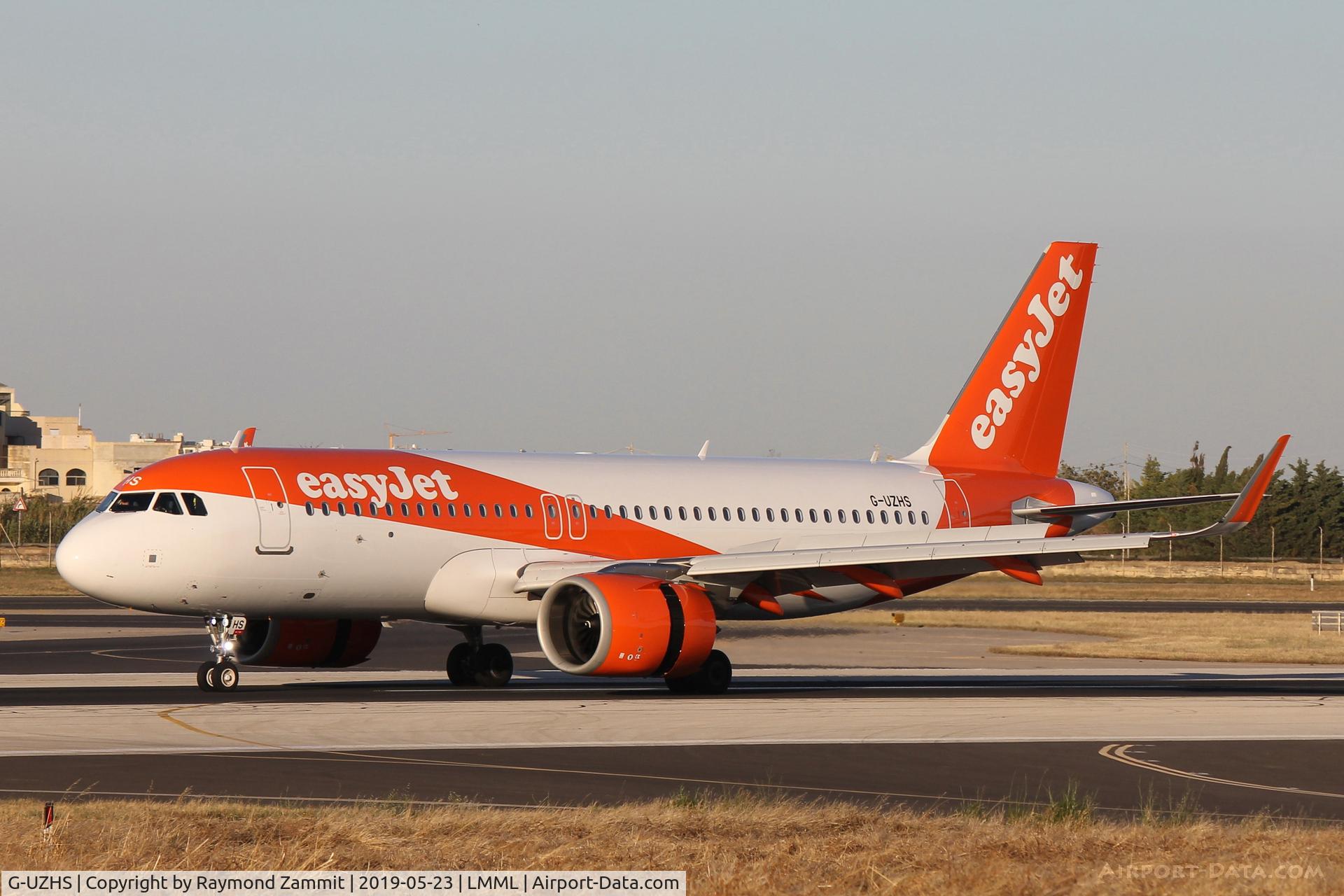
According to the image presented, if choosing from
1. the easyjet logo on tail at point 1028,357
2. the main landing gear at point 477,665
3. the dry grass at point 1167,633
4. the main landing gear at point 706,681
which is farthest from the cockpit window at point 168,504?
the dry grass at point 1167,633

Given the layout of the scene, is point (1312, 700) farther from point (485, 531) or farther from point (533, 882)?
point (533, 882)

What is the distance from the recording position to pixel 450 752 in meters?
21.2

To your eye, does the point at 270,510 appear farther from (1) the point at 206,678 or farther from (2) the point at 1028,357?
(2) the point at 1028,357

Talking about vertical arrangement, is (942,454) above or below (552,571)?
above

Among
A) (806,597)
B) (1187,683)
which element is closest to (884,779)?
(806,597)

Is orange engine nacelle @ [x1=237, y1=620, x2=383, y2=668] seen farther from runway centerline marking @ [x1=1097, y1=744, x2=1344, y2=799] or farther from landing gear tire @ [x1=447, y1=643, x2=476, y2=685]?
runway centerline marking @ [x1=1097, y1=744, x2=1344, y2=799]

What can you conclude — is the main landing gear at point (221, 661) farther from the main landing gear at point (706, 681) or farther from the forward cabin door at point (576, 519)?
the main landing gear at point (706, 681)

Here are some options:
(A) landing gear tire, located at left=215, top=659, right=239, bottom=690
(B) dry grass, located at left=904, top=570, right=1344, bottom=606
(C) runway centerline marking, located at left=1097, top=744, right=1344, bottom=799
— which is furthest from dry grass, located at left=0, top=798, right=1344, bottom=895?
(B) dry grass, located at left=904, top=570, right=1344, bottom=606

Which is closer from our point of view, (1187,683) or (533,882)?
(533,882)

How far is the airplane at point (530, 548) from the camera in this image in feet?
98.7

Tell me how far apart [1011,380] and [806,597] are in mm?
9168

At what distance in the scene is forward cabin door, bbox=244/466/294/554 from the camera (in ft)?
100

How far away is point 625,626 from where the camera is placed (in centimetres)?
2955

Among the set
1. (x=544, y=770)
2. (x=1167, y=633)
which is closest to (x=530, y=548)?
(x=544, y=770)
